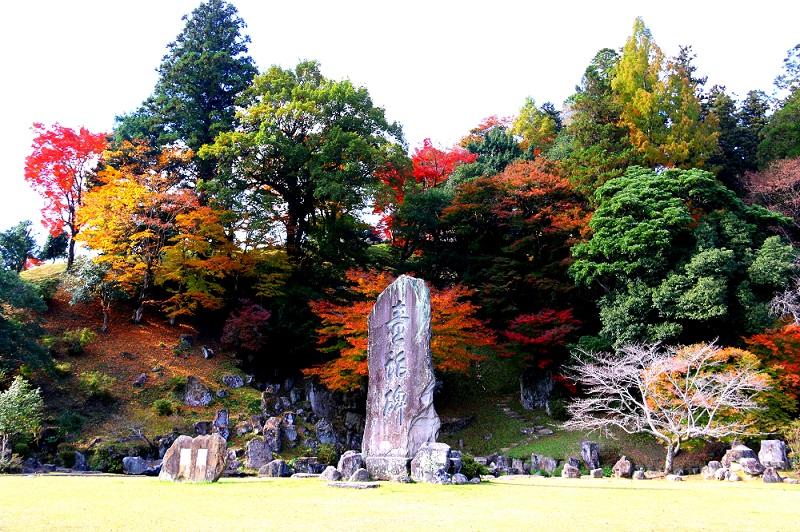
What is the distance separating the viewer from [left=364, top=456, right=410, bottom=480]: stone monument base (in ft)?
39.4

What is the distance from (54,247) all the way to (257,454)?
18829 millimetres

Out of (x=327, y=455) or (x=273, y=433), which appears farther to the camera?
(x=273, y=433)

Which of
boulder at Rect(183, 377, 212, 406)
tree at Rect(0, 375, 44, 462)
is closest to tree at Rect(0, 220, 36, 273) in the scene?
boulder at Rect(183, 377, 212, 406)

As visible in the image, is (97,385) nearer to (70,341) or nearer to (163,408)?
(163,408)

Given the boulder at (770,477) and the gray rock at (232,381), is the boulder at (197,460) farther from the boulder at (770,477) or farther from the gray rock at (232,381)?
the boulder at (770,477)

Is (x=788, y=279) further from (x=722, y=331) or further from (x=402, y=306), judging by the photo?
(x=402, y=306)

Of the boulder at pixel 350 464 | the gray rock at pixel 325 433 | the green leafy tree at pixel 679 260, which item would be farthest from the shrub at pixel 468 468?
the green leafy tree at pixel 679 260

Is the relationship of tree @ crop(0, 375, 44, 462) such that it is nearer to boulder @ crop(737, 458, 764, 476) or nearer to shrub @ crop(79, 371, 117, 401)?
shrub @ crop(79, 371, 117, 401)

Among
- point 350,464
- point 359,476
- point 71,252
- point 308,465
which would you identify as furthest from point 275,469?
point 71,252

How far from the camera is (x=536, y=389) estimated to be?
2173 centimetres

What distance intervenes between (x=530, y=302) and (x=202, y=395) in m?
12.0

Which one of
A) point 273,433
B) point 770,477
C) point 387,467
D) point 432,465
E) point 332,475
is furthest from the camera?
point 273,433

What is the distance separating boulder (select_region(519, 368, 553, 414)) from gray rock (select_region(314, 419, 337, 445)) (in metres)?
7.13

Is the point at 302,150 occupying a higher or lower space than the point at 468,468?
higher
